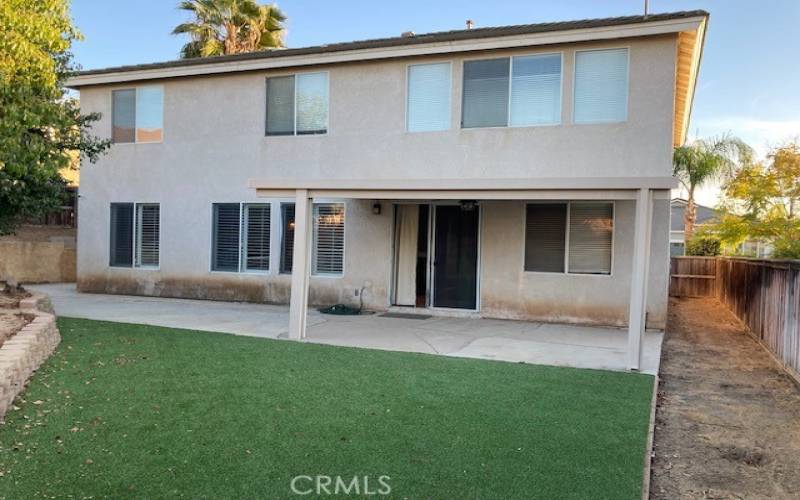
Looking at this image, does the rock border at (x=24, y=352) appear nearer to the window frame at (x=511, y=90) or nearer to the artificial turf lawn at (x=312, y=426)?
the artificial turf lawn at (x=312, y=426)

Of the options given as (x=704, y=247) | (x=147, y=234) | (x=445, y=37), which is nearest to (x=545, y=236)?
(x=445, y=37)

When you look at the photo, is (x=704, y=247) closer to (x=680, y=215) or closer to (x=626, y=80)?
(x=680, y=215)

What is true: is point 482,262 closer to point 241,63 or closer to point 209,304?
point 209,304

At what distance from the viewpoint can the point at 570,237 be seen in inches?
458

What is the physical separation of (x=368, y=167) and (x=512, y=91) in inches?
128

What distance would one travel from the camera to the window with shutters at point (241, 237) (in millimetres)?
13820

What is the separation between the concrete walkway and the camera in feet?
28.5

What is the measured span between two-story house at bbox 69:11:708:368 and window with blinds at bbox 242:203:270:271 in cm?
4

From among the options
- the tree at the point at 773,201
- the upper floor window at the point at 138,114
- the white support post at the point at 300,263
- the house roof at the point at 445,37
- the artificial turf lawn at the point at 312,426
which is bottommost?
the artificial turf lawn at the point at 312,426

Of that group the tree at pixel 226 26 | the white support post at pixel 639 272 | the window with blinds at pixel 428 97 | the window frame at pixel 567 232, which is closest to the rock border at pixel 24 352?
the white support post at pixel 639 272

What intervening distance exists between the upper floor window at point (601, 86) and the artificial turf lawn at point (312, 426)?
5438mm

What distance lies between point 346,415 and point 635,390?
10.9 feet

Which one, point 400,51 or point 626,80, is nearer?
point 626,80

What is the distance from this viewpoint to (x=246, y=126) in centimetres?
1391
